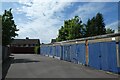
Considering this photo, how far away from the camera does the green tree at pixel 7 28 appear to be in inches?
1516

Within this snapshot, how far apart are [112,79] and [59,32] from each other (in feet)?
206

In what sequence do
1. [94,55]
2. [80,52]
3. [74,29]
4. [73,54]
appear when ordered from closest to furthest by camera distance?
1. [94,55]
2. [80,52]
3. [73,54]
4. [74,29]

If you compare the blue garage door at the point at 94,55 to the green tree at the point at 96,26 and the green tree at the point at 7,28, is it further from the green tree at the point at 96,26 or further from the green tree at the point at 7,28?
the green tree at the point at 96,26

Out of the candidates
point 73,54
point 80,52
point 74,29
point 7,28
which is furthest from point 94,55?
point 74,29

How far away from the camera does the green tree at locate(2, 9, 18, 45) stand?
38494 millimetres

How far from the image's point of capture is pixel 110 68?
1806 cm

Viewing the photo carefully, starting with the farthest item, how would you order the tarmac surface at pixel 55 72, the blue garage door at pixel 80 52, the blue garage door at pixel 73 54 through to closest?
the blue garage door at pixel 73 54
the blue garage door at pixel 80 52
the tarmac surface at pixel 55 72

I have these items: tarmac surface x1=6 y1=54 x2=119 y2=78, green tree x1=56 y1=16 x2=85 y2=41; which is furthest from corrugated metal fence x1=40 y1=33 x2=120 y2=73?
green tree x1=56 y1=16 x2=85 y2=41

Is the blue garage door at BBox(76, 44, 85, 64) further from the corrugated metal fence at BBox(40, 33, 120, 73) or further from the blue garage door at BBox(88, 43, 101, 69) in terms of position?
the blue garage door at BBox(88, 43, 101, 69)

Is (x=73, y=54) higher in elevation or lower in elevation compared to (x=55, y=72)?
higher

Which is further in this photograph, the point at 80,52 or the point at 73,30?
the point at 73,30

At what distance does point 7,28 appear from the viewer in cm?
4009

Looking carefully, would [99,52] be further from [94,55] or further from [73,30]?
[73,30]

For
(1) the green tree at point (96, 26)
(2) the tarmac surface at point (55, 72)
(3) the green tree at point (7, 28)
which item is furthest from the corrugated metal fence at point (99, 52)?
(1) the green tree at point (96, 26)
